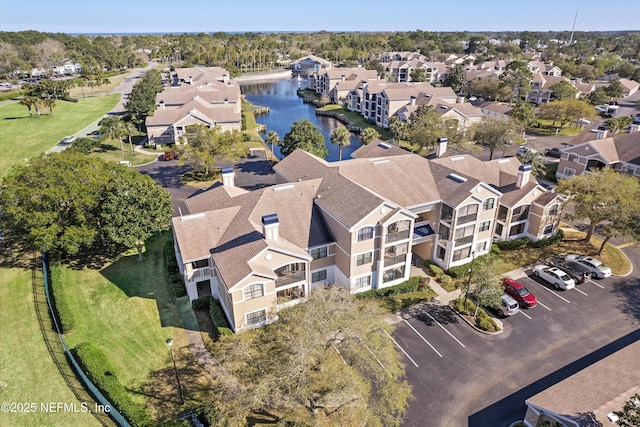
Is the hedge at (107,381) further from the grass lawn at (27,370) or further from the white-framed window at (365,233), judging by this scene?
the white-framed window at (365,233)

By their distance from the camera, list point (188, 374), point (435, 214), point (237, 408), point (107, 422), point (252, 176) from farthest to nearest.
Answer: point (252, 176) → point (435, 214) → point (188, 374) → point (107, 422) → point (237, 408)

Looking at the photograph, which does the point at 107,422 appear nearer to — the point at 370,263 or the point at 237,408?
the point at 237,408

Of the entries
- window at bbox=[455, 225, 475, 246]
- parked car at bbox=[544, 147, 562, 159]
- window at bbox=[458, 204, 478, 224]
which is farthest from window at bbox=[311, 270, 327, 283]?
parked car at bbox=[544, 147, 562, 159]

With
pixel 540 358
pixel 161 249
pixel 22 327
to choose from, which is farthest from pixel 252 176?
pixel 540 358

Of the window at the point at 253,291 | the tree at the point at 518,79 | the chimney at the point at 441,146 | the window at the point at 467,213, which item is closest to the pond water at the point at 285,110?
the chimney at the point at 441,146

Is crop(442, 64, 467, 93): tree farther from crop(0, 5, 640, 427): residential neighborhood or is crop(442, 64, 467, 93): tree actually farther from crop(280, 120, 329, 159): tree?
crop(280, 120, 329, 159): tree

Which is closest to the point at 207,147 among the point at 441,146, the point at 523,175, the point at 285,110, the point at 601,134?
the point at 441,146

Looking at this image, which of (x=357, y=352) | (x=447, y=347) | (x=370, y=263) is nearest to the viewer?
(x=357, y=352)
